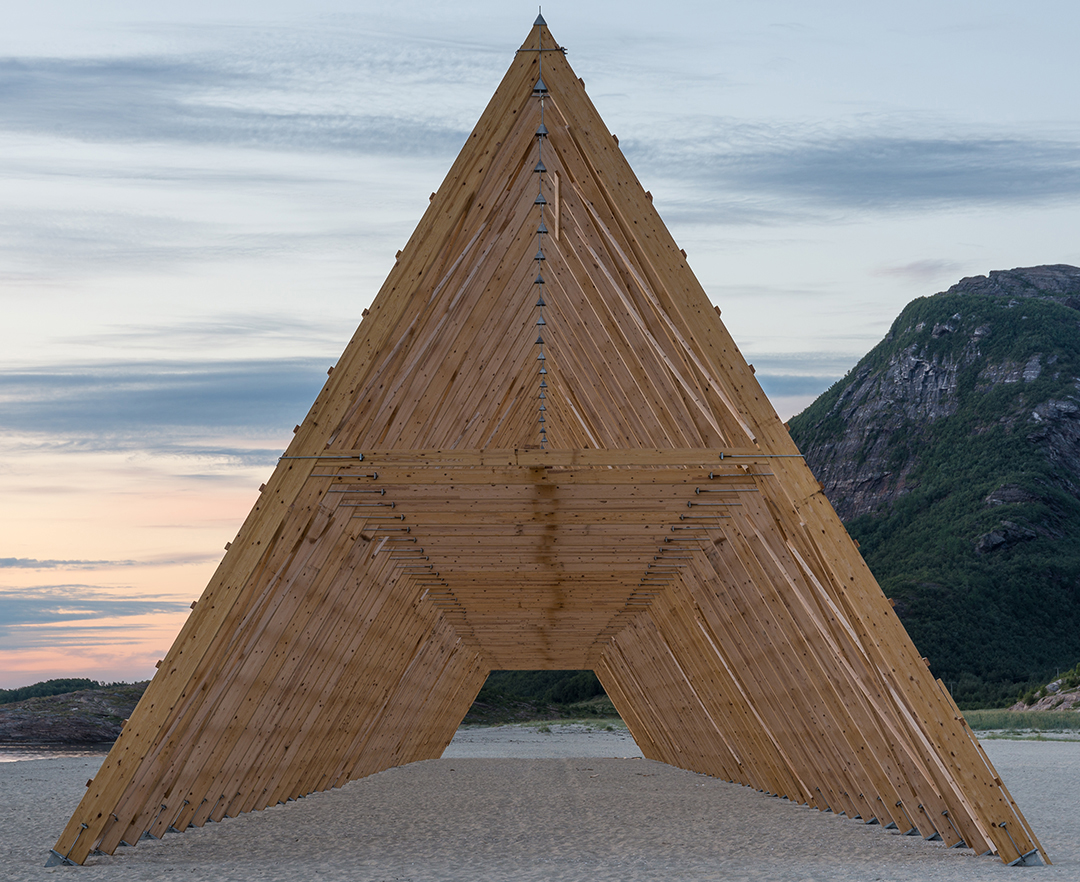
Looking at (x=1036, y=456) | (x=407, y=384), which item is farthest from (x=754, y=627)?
(x=1036, y=456)

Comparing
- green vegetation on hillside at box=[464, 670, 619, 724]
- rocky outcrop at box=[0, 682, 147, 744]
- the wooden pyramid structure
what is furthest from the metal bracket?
green vegetation on hillside at box=[464, 670, 619, 724]

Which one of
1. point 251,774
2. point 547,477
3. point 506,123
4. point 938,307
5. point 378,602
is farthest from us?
point 938,307

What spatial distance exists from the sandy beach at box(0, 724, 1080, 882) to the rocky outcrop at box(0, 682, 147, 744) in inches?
712

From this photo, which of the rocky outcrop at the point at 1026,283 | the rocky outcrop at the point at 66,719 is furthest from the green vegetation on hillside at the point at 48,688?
the rocky outcrop at the point at 1026,283

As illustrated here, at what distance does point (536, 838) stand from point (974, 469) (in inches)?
2759

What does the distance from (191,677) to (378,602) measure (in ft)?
16.1

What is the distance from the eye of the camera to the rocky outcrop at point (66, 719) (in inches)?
1369

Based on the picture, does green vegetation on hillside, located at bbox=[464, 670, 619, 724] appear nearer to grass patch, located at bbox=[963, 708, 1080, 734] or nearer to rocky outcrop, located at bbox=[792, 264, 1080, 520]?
grass patch, located at bbox=[963, 708, 1080, 734]

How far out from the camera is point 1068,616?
61094 millimetres

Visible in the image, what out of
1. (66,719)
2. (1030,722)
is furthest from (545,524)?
(66,719)

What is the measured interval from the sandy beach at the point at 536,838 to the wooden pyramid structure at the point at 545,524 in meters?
0.43

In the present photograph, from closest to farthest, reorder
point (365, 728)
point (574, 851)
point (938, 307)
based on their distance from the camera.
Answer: point (574, 851) < point (365, 728) < point (938, 307)

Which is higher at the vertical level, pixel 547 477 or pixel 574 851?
Result: pixel 547 477

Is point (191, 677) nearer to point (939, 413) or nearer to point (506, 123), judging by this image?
point (506, 123)
